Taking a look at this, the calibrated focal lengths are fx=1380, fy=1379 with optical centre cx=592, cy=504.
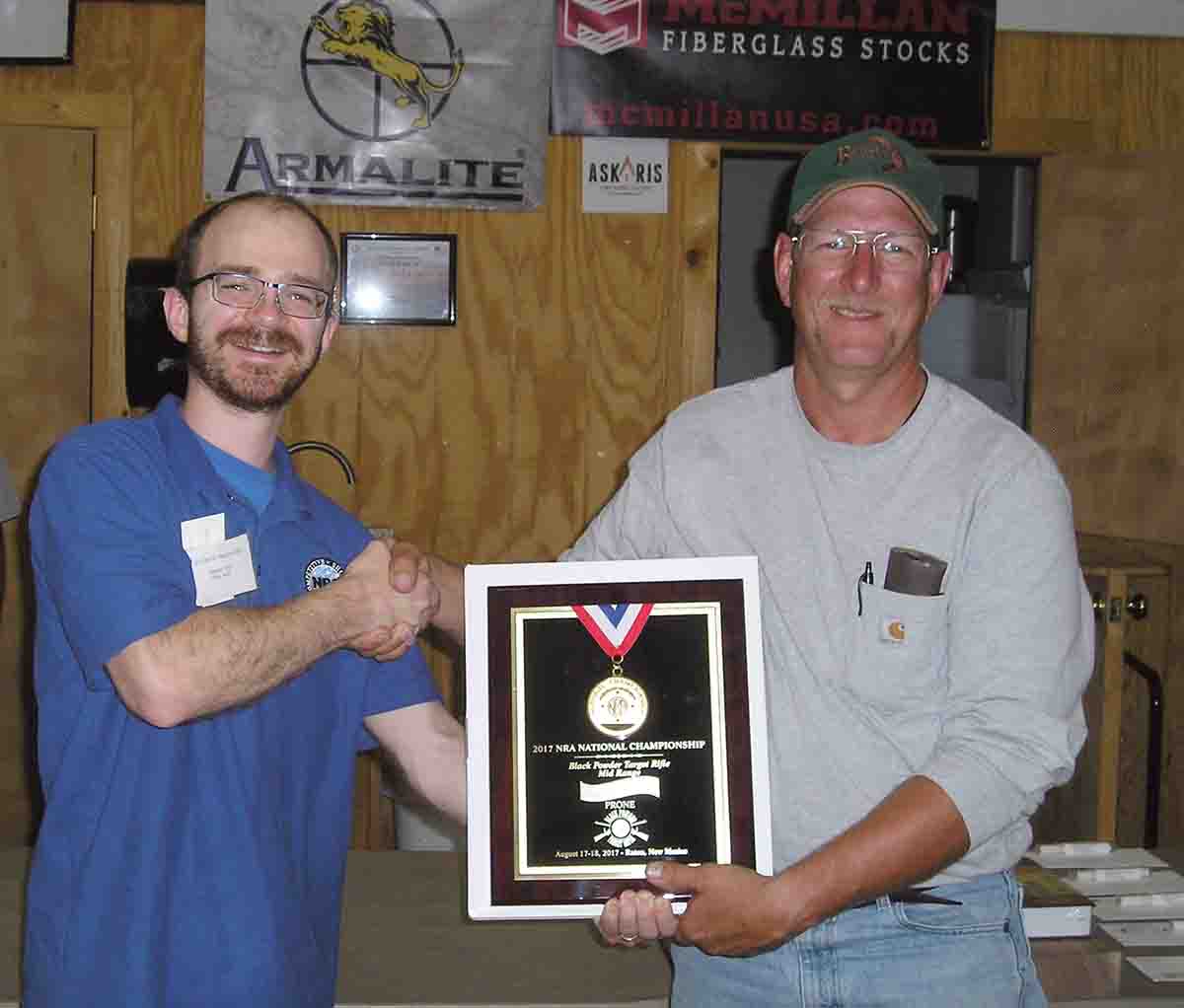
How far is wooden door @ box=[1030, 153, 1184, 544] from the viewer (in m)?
4.49

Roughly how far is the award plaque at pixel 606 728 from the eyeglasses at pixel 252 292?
0.46 m

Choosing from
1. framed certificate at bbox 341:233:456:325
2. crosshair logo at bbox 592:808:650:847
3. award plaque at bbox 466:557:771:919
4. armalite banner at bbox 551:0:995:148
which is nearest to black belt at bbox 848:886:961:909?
award plaque at bbox 466:557:771:919

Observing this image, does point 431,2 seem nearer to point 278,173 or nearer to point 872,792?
point 278,173

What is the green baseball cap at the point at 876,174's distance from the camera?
6.13 ft

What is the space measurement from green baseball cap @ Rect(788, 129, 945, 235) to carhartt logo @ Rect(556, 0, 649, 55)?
279cm

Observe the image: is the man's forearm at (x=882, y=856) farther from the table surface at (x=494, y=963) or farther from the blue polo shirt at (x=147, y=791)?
the blue polo shirt at (x=147, y=791)

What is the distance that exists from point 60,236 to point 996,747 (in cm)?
376

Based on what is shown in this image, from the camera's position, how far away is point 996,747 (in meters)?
1.70

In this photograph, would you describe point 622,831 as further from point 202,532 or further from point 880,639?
point 202,532

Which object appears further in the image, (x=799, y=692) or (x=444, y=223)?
(x=444, y=223)

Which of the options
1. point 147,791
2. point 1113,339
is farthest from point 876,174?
point 1113,339

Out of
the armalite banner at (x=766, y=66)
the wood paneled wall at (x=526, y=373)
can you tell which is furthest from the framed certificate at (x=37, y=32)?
the armalite banner at (x=766, y=66)

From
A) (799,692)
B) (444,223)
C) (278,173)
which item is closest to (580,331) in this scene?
(444,223)

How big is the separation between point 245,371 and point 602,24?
9.78 feet
